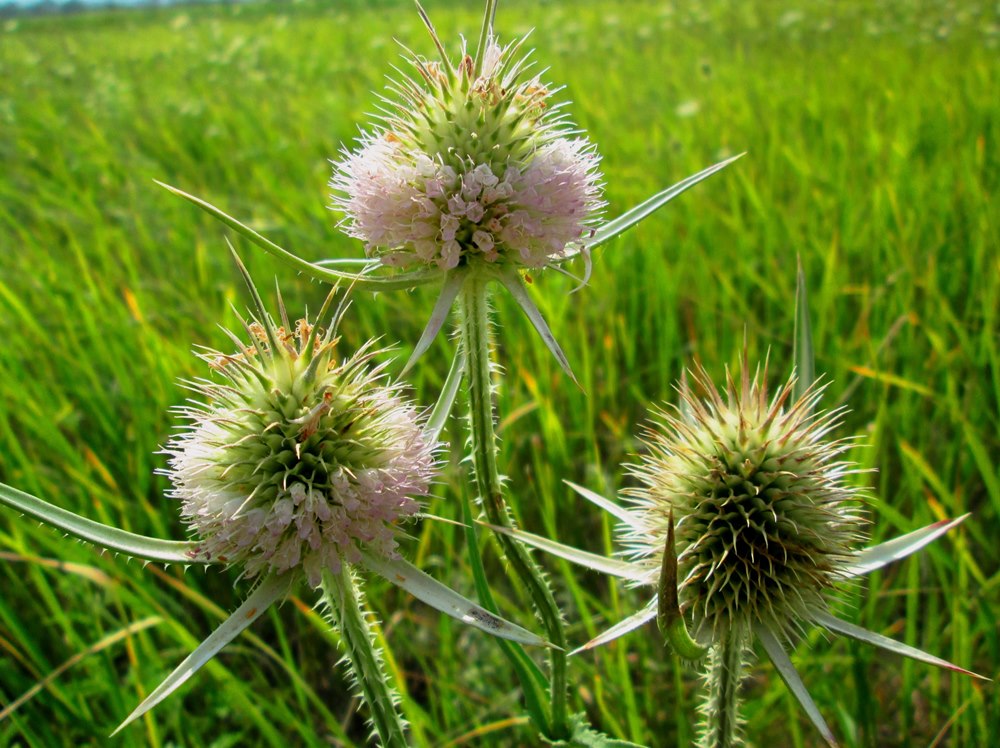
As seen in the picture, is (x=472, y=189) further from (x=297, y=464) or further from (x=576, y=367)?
(x=576, y=367)

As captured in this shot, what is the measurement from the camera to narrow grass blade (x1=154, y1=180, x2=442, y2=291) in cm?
94

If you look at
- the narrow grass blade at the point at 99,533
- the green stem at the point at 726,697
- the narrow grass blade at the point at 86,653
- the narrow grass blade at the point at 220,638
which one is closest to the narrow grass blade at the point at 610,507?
the green stem at the point at 726,697

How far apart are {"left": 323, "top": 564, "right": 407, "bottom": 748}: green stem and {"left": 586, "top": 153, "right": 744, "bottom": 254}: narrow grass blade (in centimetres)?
64

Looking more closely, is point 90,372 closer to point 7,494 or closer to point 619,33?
point 7,494

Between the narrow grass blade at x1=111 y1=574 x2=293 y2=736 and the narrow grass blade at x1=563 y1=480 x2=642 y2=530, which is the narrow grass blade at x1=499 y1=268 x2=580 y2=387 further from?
the narrow grass blade at x1=111 y1=574 x2=293 y2=736

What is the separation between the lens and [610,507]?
1.23 m

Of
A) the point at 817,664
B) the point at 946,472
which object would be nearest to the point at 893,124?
the point at 946,472

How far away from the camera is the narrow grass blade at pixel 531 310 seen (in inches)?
38.7

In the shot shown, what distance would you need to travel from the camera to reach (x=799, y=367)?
134 cm

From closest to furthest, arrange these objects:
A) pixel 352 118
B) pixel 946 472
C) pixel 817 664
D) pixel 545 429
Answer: pixel 817 664 → pixel 946 472 → pixel 545 429 → pixel 352 118

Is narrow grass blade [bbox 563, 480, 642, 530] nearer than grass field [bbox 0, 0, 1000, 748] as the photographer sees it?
Yes

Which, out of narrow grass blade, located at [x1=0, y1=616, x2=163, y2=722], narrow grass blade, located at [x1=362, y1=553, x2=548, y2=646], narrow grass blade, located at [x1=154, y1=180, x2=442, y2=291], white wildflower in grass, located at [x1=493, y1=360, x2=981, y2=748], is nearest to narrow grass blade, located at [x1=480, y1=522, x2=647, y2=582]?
white wildflower in grass, located at [x1=493, y1=360, x2=981, y2=748]

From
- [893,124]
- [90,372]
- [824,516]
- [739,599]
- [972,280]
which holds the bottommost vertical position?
[739,599]

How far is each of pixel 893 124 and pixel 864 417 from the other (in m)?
2.64
